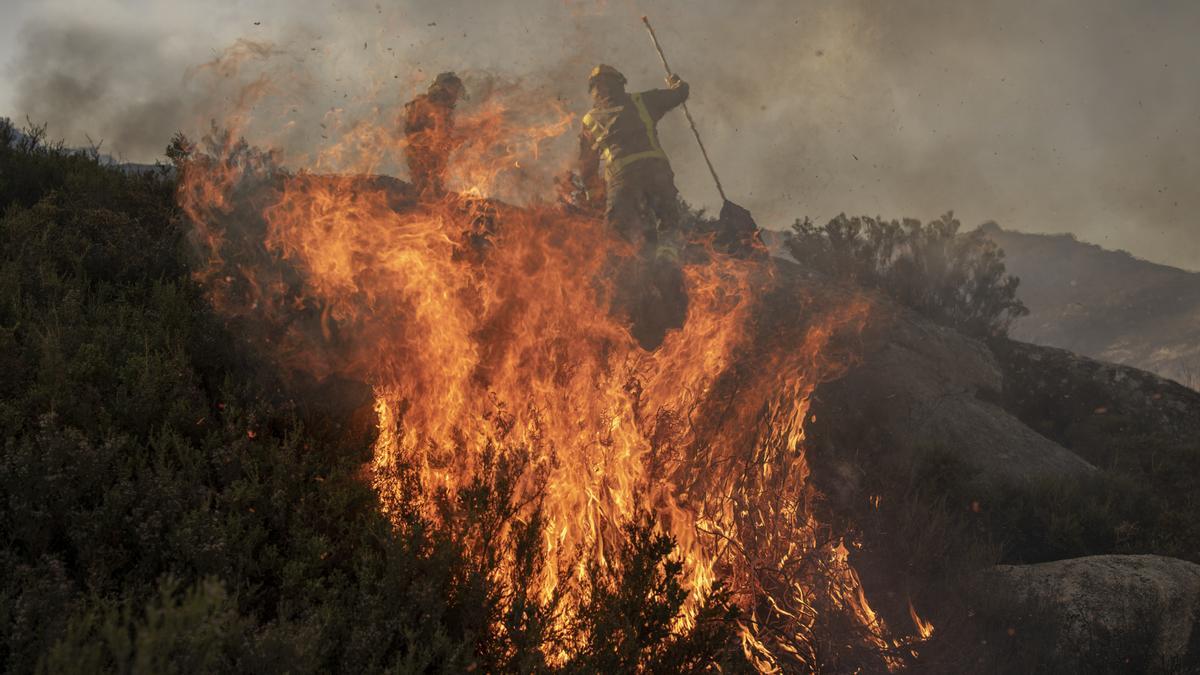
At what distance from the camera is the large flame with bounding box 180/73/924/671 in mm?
5527

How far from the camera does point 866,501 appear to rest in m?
9.12

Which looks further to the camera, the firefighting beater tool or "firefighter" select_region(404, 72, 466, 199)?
the firefighting beater tool

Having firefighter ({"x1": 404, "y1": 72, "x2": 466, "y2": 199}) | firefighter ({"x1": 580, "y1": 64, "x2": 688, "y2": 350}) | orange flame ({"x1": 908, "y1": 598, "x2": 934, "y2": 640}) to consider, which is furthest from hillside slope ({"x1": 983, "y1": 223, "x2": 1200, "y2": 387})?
firefighter ({"x1": 404, "y1": 72, "x2": 466, "y2": 199})

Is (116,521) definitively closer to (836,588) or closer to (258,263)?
(258,263)

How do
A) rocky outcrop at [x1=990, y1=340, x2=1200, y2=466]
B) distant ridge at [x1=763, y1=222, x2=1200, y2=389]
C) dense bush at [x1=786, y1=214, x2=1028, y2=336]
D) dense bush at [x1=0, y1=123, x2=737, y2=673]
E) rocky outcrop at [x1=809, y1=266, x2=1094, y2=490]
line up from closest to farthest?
dense bush at [x1=0, y1=123, x2=737, y2=673]
rocky outcrop at [x1=809, y1=266, x2=1094, y2=490]
rocky outcrop at [x1=990, y1=340, x2=1200, y2=466]
dense bush at [x1=786, y1=214, x2=1028, y2=336]
distant ridge at [x1=763, y1=222, x2=1200, y2=389]

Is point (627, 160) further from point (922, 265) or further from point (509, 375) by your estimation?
point (922, 265)

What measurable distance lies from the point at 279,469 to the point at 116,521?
997 millimetres

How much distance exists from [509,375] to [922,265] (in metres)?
14.6

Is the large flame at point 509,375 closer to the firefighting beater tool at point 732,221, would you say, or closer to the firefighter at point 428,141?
the firefighter at point 428,141

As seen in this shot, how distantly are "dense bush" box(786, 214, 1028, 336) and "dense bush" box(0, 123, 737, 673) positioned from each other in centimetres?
1334

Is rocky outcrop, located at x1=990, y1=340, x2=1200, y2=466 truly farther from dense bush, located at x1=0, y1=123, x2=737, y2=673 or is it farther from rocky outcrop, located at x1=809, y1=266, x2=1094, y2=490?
dense bush, located at x1=0, y1=123, x2=737, y2=673

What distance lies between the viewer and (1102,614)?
6746 millimetres

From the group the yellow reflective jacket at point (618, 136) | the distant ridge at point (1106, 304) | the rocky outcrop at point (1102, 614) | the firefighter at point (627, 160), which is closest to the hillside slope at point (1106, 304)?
the distant ridge at point (1106, 304)

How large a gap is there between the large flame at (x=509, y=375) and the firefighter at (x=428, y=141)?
162 mm
